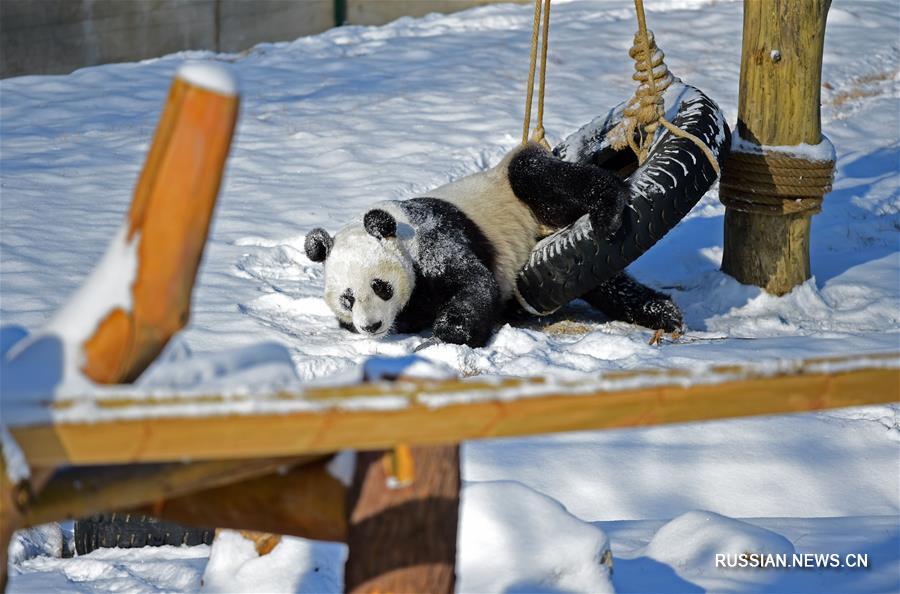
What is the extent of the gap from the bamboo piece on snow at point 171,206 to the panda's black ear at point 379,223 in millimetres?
2433

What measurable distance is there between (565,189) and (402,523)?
275 centimetres

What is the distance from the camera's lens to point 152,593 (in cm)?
224

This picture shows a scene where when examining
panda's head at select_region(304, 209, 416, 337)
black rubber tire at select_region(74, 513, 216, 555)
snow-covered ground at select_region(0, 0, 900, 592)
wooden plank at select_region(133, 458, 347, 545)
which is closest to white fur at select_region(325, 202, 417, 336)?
panda's head at select_region(304, 209, 416, 337)

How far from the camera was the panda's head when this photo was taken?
3.72m

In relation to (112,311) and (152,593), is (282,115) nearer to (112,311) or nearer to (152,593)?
(152,593)

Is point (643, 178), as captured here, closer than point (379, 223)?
No

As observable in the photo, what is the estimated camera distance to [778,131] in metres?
4.16

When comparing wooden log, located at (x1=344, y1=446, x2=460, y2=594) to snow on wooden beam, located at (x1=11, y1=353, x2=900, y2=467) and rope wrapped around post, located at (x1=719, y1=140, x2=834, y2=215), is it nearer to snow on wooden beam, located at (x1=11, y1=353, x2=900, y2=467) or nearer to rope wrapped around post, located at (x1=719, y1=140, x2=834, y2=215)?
snow on wooden beam, located at (x1=11, y1=353, x2=900, y2=467)

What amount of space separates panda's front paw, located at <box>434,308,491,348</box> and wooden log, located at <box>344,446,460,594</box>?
232cm

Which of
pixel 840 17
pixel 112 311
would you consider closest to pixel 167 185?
pixel 112 311

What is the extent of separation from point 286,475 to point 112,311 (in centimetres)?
34

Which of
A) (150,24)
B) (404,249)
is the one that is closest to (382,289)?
(404,249)

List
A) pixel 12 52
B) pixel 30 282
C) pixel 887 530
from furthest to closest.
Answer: pixel 12 52
pixel 30 282
pixel 887 530

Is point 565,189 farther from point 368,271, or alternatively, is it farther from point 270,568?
point 270,568
